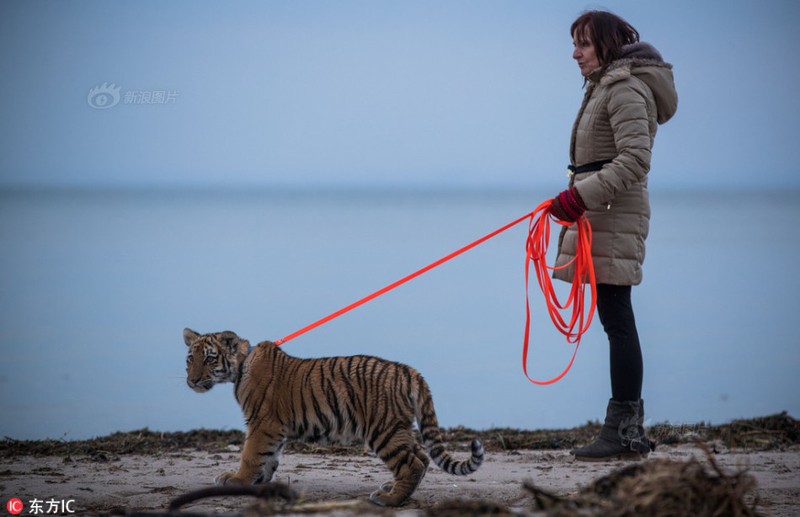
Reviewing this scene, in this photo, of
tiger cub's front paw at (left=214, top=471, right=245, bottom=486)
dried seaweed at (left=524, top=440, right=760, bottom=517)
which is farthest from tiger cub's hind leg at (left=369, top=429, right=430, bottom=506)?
dried seaweed at (left=524, top=440, right=760, bottom=517)

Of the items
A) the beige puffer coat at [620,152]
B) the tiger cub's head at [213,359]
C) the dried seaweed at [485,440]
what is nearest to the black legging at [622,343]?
the beige puffer coat at [620,152]

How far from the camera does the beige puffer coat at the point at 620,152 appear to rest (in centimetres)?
489

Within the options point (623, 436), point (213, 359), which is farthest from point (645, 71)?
point (213, 359)

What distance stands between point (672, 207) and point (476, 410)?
18.0 m

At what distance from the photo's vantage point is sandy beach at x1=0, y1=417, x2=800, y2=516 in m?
4.46

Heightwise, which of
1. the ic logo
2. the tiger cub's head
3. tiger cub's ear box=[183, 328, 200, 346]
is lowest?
the ic logo

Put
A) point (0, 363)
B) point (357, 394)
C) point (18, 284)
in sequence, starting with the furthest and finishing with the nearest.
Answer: point (18, 284)
point (0, 363)
point (357, 394)

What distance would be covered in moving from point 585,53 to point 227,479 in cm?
264

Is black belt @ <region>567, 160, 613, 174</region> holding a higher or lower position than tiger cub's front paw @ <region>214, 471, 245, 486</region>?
higher

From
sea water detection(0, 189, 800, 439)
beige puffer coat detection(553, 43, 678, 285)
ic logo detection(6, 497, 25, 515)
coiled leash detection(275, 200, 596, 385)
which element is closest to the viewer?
ic logo detection(6, 497, 25, 515)

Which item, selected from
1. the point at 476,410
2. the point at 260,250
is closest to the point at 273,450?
the point at 476,410

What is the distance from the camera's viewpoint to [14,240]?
1495cm

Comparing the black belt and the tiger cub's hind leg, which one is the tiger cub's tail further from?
the black belt

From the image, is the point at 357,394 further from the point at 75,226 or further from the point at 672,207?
the point at 672,207
